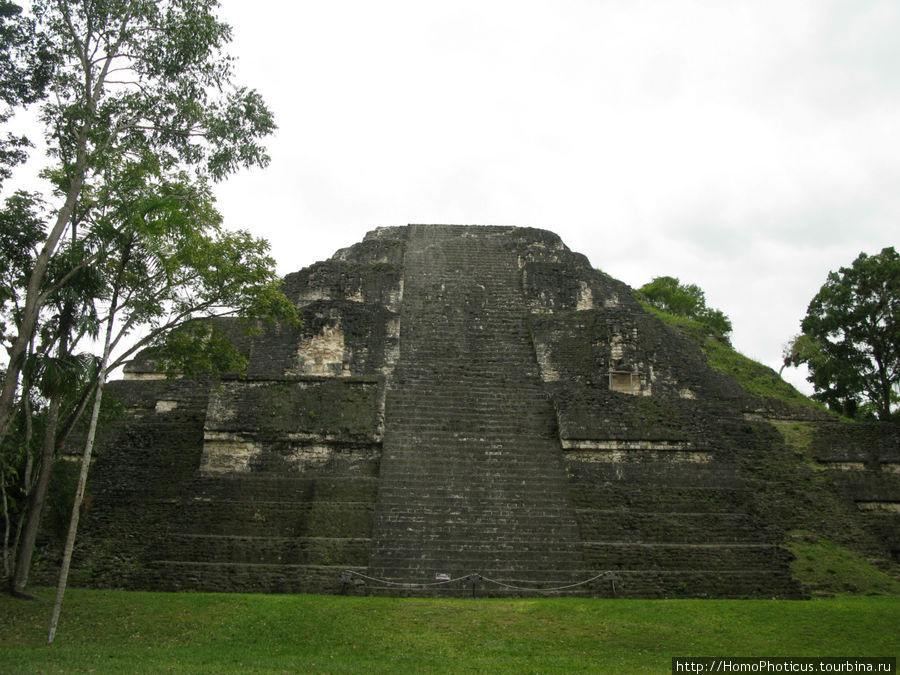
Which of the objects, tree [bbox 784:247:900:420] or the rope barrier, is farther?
tree [bbox 784:247:900:420]

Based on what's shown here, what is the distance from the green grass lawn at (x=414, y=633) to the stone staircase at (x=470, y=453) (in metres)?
0.95

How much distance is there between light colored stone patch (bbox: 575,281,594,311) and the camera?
17625 mm

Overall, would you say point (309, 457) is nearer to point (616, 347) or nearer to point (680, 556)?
point (680, 556)

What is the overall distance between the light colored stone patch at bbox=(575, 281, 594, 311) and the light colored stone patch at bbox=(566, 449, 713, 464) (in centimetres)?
592

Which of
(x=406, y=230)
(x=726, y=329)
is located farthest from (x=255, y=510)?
(x=726, y=329)

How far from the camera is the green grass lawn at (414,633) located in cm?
689

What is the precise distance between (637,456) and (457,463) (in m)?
3.27

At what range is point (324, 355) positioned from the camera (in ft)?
47.9

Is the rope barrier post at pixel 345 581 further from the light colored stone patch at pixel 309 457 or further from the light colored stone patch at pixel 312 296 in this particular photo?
the light colored stone patch at pixel 312 296

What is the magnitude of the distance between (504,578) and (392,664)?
332 centimetres

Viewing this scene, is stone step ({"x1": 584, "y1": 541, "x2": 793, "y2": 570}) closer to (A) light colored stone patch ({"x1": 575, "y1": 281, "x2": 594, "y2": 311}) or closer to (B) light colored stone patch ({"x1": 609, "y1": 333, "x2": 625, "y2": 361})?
(B) light colored stone patch ({"x1": 609, "y1": 333, "x2": 625, "y2": 361})

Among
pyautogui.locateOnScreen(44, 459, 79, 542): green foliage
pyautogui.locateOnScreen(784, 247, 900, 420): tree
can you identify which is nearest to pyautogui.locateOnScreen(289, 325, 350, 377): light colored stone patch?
pyautogui.locateOnScreen(44, 459, 79, 542): green foliage

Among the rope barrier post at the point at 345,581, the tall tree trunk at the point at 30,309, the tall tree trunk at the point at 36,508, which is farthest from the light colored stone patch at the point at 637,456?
the tall tree trunk at the point at 30,309

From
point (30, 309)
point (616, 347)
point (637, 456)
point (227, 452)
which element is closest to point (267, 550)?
point (227, 452)
